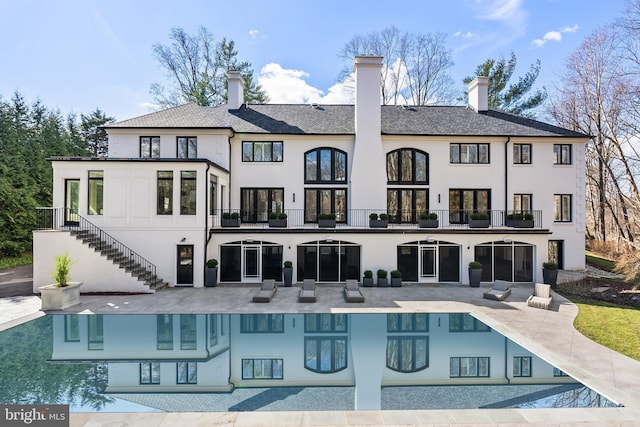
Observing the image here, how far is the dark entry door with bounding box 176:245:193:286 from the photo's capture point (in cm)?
1681

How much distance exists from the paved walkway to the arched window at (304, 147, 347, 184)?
24.4ft

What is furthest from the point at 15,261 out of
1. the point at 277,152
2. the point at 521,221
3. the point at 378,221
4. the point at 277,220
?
the point at 521,221

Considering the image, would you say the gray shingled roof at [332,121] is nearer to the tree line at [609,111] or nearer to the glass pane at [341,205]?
the glass pane at [341,205]

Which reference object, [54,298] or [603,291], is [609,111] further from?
[54,298]

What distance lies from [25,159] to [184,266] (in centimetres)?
2292

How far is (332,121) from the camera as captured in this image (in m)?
21.7

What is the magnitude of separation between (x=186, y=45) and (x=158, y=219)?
26349 millimetres

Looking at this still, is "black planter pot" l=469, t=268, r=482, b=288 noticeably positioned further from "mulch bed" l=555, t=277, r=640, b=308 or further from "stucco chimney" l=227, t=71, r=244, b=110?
"stucco chimney" l=227, t=71, r=244, b=110

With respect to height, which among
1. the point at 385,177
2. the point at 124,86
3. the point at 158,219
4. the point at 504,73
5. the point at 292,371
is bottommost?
the point at 292,371

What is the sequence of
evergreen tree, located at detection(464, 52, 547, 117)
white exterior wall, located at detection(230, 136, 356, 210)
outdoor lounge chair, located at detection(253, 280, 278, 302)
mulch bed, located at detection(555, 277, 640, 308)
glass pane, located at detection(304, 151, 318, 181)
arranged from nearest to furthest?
outdoor lounge chair, located at detection(253, 280, 278, 302)
mulch bed, located at detection(555, 277, 640, 308)
white exterior wall, located at detection(230, 136, 356, 210)
glass pane, located at detection(304, 151, 318, 181)
evergreen tree, located at detection(464, 52, 547, 117)

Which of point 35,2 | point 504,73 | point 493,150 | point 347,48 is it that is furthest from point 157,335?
point 504,73

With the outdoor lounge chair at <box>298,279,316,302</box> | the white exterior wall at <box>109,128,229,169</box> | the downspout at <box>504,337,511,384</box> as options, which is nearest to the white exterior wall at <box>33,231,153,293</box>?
the white exterior wall at <box>109,128,229,169</box>

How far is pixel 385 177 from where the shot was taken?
20.0 meters

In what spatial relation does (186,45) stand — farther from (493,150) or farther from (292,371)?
(292,371)
